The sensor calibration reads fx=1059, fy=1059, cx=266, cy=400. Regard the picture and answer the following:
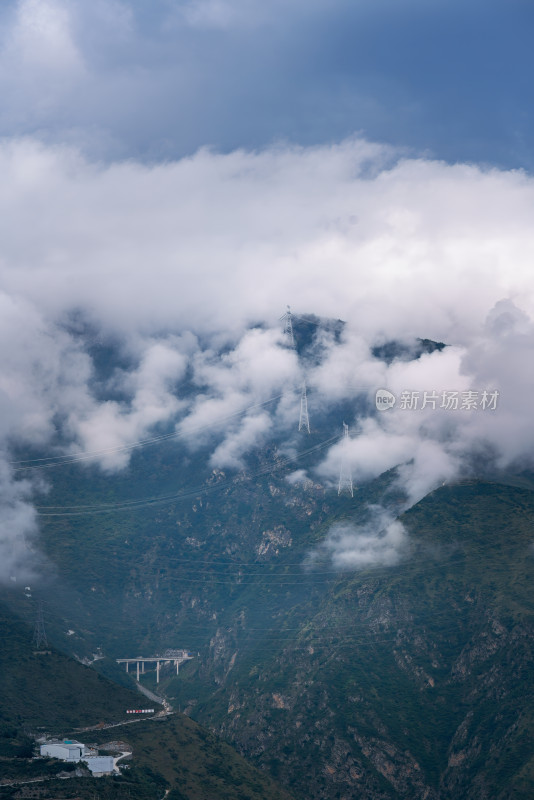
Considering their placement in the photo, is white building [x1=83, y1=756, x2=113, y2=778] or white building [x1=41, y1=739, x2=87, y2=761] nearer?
white building [x1=83, y1=756, x2=113, y2=778]

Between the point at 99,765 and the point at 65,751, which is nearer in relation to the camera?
the point at 99,765

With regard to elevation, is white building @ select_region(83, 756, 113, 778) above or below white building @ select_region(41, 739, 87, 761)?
below

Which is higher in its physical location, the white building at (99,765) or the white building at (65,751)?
the white building at (65,751)

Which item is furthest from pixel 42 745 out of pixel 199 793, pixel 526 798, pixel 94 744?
pixel 526 798

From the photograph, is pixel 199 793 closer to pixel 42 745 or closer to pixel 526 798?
pixel 42 745

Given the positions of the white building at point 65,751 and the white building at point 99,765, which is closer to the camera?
the white building at point 99,765
